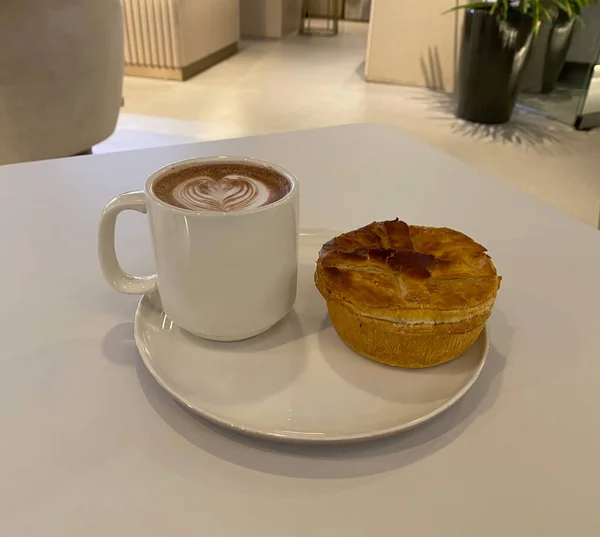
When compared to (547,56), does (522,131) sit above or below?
below

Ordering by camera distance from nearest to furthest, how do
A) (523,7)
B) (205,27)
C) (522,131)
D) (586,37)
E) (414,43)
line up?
(523,7) → (522,131) → (586,37) → (414,43) → (205,27)

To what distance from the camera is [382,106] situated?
3.44m

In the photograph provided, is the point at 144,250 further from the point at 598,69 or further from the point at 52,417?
the point at 598,69

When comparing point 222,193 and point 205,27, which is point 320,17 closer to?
point 205,27

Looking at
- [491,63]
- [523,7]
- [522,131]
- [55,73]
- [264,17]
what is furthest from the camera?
[264,17]

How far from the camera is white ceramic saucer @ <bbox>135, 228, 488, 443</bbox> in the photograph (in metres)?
0.45

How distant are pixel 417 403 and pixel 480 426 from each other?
58 mm

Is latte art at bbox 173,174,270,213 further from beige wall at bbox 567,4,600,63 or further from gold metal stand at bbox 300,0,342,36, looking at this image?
gold metal stand at bbox 300,0,342,36

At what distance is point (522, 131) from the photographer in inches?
119

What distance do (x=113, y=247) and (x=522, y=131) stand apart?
291 centimetres

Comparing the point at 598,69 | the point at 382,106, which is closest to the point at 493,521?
the point at 598,69

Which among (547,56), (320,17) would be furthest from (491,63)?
(320,17)

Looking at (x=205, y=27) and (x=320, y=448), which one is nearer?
(x=320, y=448)

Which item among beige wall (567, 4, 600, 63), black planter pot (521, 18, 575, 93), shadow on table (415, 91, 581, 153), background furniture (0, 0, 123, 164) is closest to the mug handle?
background furniture (0, 0, 123, 164)
